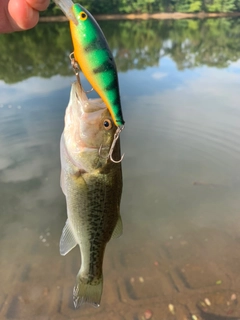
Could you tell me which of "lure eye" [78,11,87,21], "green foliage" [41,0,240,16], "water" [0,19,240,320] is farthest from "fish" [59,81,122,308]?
"green foliage" [41,0,240,16]

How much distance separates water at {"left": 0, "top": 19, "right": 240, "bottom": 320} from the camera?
158 inches

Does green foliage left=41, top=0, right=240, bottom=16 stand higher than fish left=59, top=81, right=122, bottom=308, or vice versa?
fish left=59, top=81, right=122, bottom=308

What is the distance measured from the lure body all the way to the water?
3.19 meters

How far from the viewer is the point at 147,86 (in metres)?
11.0

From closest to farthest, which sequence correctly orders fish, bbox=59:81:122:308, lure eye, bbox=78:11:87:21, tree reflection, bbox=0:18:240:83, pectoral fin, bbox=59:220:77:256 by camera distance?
lure eye, bbox=78:11:87:21 → fish, bbox=59:81:122:308 → pectoral fin, bbox=59:220:77:256 → tree reflection, bbox=0:18:240:83

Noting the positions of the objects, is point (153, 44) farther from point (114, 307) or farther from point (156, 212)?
point (114, 307)

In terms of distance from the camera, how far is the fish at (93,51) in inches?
44.6

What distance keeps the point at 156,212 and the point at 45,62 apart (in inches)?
439

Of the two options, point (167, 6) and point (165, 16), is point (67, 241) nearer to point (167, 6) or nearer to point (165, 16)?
point (165, 16)

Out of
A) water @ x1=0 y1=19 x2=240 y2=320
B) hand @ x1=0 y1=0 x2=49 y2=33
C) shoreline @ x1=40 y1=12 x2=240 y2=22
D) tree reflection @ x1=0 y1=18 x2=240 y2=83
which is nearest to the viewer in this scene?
hand @ x1=0 y1=0 x2=49 y2=33

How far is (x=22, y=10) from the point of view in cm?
152

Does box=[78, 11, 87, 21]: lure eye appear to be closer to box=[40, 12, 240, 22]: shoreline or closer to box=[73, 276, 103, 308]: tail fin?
box=[73, 276, 103, 308]: tail fin

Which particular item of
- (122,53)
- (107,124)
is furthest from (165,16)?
(107,124)

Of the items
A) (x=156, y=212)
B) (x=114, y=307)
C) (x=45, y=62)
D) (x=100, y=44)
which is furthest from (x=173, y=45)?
(x=100, y=44)
